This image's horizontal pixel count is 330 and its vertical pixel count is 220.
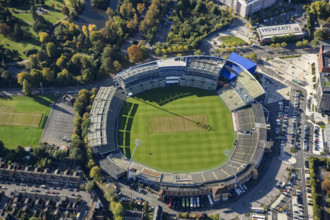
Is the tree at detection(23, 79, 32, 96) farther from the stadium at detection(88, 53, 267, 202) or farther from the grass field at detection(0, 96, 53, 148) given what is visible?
the stadium at detection(88, 53, 267, 202)

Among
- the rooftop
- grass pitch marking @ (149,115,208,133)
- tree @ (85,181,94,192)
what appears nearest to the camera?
tree @ (85,181,94,192)

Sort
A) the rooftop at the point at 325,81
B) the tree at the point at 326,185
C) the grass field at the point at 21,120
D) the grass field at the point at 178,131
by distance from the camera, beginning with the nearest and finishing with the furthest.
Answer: the tree at the point at 326,185, the grass field at the point at 178,131, the grass field at the point at 21,120, the rooftop at the point at 325,81

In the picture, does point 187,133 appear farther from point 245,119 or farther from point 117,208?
point 117,208

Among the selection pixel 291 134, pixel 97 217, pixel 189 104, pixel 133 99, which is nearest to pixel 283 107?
pixel 291 134

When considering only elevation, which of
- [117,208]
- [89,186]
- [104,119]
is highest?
[104,119]

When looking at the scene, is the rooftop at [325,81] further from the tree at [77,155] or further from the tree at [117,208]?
the tree at [77,155]

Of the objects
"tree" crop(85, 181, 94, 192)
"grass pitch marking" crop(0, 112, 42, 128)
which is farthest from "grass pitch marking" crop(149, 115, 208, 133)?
"grass pitch marking" crop(0, 112, 42, 128)

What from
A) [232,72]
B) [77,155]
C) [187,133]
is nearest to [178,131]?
[187,133]

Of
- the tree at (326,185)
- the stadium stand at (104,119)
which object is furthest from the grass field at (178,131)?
the tree at (326,185)
